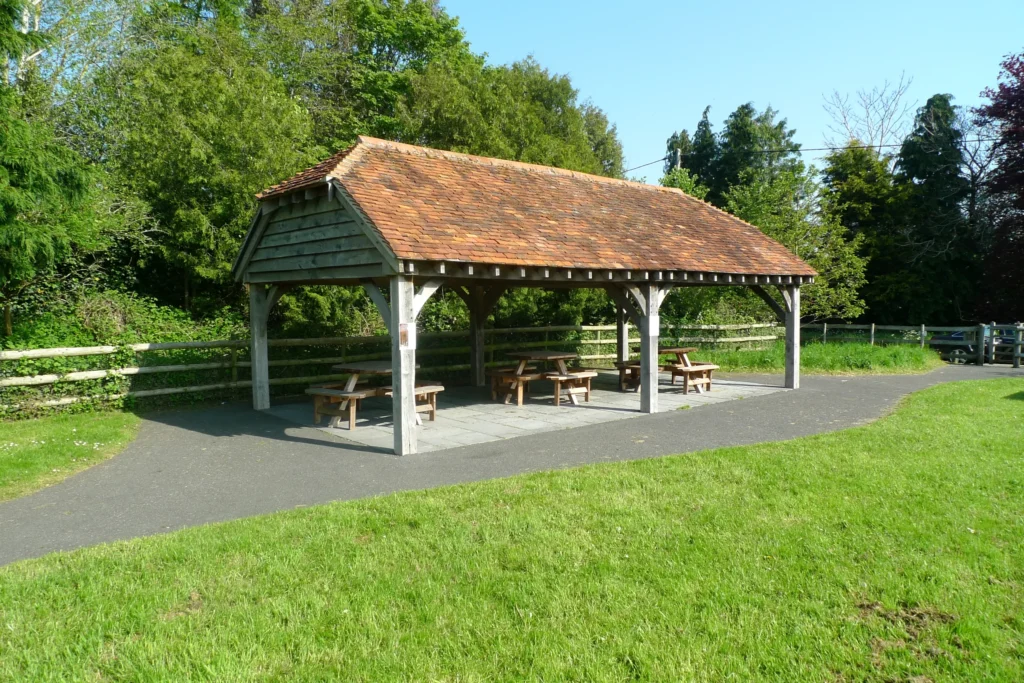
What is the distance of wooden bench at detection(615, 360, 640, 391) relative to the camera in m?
14.1

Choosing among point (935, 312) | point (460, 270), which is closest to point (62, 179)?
point (460, 270)

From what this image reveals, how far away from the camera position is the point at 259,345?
38.9ft

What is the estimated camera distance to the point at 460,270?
888 cm

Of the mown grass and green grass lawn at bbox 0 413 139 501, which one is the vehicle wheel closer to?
the mown grass

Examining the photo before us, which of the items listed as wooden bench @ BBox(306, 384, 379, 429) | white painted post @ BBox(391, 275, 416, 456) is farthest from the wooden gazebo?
wooden bench @ BBox(306, 384, 379, 429)

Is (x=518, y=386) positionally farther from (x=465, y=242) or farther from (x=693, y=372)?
(x=693, y=372)

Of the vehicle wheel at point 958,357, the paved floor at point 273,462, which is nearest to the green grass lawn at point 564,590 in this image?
the paved floor at point 273,462

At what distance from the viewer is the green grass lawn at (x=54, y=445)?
699cm

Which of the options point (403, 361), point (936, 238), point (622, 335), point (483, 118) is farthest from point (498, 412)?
point (936, 238)

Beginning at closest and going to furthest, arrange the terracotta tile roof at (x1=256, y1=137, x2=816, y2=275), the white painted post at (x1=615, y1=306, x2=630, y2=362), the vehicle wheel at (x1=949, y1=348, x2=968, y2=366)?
the terracotta tile roof at (x1=256, y1=137, x2=816, y2=275)
the white painted post at (x1=615, y1=306, x2=630, y2=362)
the vehicle wheel at (x1=949, y1=348, x2=968, y2=366)

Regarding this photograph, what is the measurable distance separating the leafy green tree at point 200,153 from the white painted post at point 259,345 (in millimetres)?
4304

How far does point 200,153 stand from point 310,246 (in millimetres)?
6684

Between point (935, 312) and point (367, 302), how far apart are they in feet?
72.7

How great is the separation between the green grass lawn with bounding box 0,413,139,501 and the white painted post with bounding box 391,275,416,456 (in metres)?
3.44
